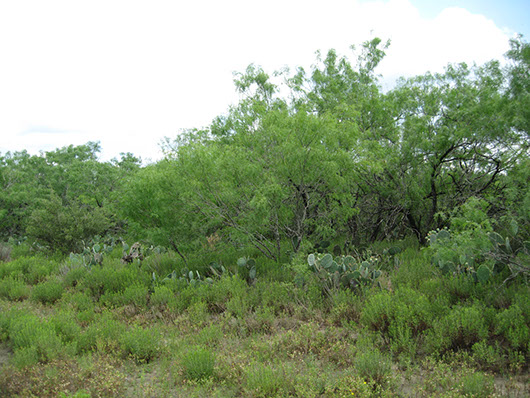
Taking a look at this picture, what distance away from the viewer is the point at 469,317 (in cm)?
567

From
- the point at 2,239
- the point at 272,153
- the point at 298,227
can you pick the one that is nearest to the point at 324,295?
the point at 298,227

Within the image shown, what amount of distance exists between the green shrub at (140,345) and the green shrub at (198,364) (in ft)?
2.87

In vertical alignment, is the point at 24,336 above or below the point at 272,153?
below

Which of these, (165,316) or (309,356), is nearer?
(309,356)

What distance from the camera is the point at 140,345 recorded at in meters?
6.09

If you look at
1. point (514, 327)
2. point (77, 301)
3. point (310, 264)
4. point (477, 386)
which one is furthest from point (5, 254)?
point (514, 327)

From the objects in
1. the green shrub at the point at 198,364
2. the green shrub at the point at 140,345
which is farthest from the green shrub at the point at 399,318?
the green shrub at the point at 140,345

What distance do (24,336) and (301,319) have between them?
4.38m

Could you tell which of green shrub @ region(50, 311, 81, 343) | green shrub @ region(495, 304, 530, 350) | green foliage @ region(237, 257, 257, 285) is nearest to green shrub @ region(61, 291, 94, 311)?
green shrub @ region(50, 311, 81, 343)

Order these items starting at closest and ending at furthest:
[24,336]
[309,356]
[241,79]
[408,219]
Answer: [309,356] < [24,336] < [408,219] < [241,79]

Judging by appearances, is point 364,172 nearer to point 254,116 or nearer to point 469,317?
point 254,116

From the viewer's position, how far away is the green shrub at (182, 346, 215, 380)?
207 inches

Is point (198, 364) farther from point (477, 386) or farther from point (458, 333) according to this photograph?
point (458, 333)

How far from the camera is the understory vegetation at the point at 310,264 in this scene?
5242 mm
